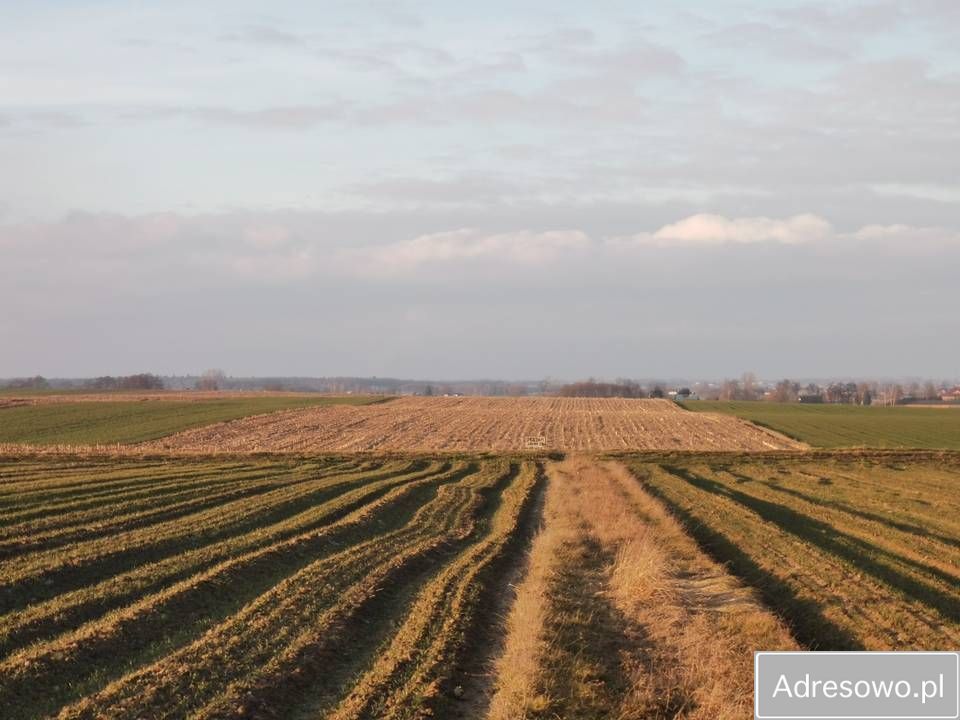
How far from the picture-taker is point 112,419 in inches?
3024

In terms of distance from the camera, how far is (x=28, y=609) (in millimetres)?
14000

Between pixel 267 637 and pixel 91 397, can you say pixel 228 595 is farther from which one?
pixel 91 397

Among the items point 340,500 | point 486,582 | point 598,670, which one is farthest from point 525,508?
point 598,670

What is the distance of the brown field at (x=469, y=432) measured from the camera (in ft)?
203

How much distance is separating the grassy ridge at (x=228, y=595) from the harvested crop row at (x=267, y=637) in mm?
32

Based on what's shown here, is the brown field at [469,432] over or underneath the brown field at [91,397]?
underneath

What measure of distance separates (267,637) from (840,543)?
48.5ft

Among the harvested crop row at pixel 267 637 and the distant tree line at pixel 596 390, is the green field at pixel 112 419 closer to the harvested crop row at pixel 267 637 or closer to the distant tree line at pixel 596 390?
the harvested crop row at pixel 267 637

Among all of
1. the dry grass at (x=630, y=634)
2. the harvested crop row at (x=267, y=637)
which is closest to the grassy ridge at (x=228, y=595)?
the harvested crop row at (x=267, y=637)

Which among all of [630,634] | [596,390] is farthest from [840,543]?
[596,390]

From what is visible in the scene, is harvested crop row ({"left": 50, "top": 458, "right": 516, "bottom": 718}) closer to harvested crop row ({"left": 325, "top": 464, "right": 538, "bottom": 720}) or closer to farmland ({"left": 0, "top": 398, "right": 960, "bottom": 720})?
farmland ({"left": 0, "top": 398, "right": 960, "bottom": 720})

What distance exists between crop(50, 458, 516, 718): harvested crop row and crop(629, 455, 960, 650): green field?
664 cm

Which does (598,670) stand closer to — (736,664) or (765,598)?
(736,664)

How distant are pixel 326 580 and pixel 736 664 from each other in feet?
24.8
